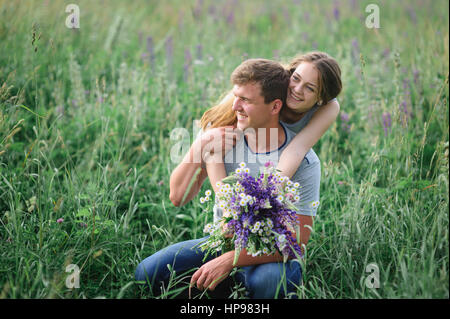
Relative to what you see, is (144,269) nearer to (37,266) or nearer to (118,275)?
(118,275)

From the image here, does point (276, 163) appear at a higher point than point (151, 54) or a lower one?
lower

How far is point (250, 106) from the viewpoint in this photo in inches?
84.8

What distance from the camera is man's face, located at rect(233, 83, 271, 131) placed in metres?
2.14

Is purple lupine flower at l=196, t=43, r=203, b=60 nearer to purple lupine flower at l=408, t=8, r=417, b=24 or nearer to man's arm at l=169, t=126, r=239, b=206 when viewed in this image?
man's arm at l=169, t=126, r=239, b=206

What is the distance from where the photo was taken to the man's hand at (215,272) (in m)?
2.05

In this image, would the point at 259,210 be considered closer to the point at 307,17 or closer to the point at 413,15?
the point at 307,17

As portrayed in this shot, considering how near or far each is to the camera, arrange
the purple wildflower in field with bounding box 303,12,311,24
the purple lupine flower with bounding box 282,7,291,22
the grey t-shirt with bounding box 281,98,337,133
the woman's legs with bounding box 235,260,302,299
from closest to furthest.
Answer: the woman's legs with bounding box 235,260,302,299 → the grey t-shirt with bounding box 281,98,337,133 → the purple wildflower in field with bounding box 303,12,311,24 → the purple lupine flower with bounding box 282,7,291,22

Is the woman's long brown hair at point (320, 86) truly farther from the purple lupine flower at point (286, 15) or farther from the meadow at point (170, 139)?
the purple lupine flower at point (286, 15)

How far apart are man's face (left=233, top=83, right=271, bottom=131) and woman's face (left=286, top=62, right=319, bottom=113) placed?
155mm

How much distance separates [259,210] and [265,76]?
0.75m

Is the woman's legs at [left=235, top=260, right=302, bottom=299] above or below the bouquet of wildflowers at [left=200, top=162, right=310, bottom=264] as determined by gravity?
below

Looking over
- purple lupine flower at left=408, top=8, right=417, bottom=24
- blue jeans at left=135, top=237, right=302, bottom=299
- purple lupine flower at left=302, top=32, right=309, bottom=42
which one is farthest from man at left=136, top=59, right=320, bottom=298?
purple lupine flower at left=408, top=8, right=417, bottom=24

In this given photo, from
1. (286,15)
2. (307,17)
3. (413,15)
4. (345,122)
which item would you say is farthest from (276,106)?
(413,15)

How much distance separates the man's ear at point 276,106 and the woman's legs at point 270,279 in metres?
0.82
